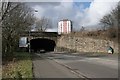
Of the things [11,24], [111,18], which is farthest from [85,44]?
[11,24]

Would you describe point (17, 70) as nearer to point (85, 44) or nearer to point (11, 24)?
point (11, 24)

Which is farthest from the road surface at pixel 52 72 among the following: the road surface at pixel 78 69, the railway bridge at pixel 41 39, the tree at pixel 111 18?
the railway bridge at pixel 41 39

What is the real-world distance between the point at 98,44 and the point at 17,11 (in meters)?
39.5

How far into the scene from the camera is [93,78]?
750 inches

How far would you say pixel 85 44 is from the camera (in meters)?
94.2

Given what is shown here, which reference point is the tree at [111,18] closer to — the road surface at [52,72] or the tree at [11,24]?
the tree at [11,24]

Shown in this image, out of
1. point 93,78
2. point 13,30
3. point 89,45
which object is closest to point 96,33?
point 89,45

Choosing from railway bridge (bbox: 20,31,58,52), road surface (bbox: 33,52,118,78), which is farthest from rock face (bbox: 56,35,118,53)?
road surface (bbox: 33,52,118,78)

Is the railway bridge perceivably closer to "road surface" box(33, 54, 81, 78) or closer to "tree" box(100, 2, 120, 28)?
"tree" box(100, 2, 120, 28)

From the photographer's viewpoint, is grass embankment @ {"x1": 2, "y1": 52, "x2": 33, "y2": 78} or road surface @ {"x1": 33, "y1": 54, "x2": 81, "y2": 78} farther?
road surface @ {"x1": 33, "y1": 54, "x2": 81, "y2": 78}

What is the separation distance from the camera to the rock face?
8812 centimetres

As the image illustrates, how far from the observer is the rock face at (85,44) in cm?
8812

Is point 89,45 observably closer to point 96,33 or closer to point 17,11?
point 96,33

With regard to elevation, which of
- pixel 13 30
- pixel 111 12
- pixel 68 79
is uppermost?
pixel 111 12
